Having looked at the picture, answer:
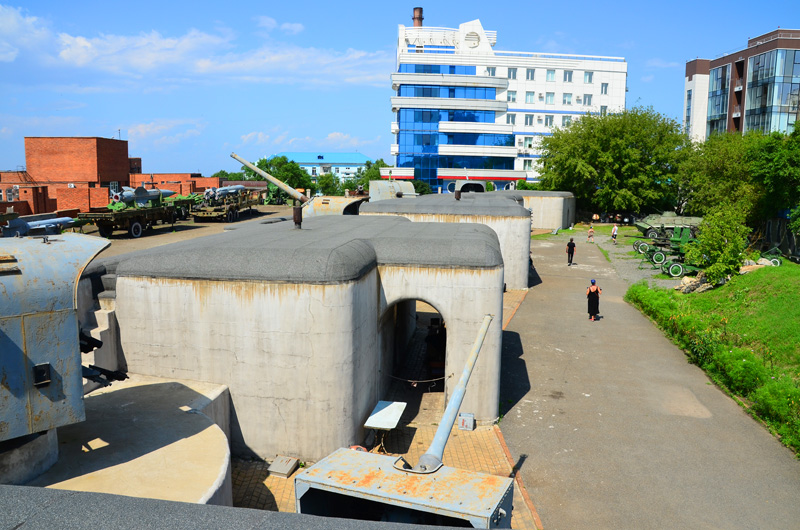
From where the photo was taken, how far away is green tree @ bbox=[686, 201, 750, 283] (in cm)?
2281

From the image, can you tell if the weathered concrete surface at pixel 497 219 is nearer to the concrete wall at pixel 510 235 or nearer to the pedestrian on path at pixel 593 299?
the concrete wall at pixel 510 235

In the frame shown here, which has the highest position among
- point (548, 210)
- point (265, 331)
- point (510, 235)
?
point (548, 210)

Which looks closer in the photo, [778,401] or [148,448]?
[148,448]

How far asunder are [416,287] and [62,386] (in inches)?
272

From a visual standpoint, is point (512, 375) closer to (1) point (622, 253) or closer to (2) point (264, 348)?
(2) point (264, 348)

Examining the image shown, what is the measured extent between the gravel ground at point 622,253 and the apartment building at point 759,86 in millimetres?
19407

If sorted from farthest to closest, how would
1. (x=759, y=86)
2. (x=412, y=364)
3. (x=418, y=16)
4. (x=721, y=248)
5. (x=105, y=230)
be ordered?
(x=418, y=16) → (x=759, y=86) → (x=105, y=230) → (x=721, y=248) → (x=412, y=364)

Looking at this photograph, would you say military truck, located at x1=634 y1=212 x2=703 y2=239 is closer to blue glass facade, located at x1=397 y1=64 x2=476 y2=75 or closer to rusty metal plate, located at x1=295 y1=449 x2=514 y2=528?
rusty metal plate, located at x1=295 y1=449 x2=514 y2=528

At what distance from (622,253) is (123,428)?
3188 cm

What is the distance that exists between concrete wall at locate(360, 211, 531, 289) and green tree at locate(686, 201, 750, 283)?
6376 millimetres

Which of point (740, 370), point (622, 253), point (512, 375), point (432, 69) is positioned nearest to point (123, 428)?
point (512, 375)

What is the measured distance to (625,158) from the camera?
48.9 metres

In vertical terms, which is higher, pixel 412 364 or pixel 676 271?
pixel 676 271

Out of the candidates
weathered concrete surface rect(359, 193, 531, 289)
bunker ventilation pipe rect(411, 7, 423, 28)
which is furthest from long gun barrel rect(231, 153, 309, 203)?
bunker ventilation pipe rect(411, 7, 423, 28)
